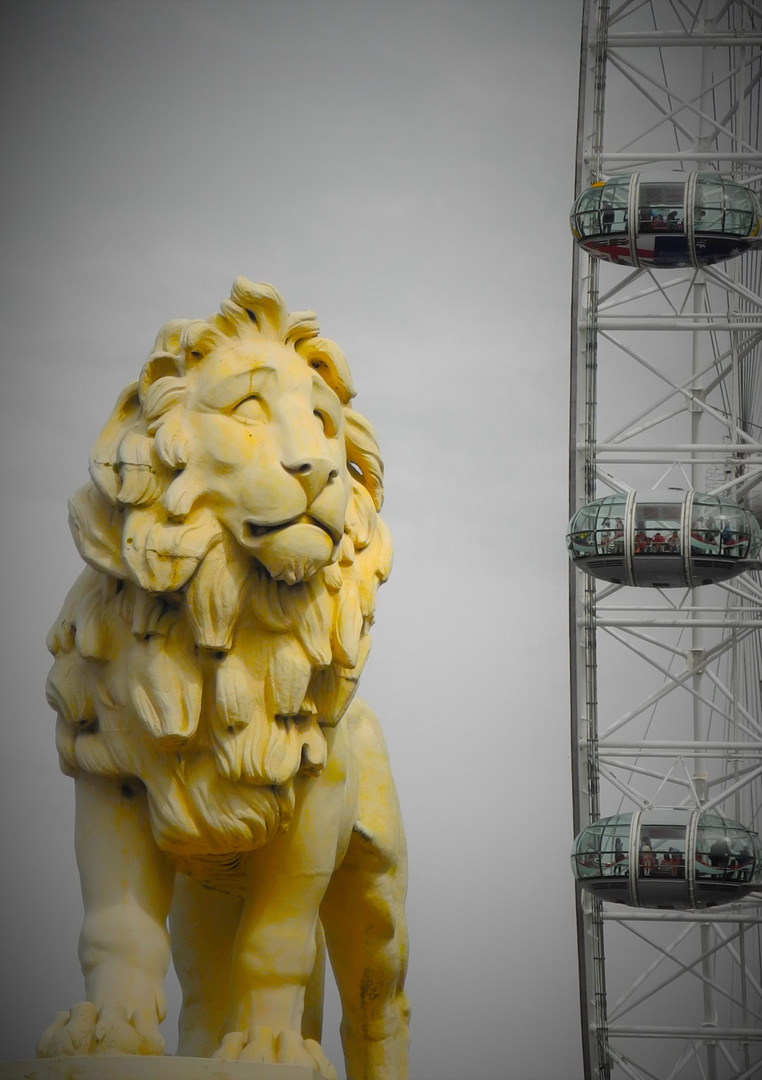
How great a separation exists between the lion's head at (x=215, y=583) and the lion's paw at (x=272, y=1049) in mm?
688

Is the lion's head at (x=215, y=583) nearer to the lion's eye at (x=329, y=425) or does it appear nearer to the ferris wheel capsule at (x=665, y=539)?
the lion's eye at (x=329, y=425)

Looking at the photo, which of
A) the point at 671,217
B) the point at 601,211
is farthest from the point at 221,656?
the point at 671,217

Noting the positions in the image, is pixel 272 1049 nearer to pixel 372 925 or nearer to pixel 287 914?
pixel 287 914

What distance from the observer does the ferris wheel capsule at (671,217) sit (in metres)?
17.9

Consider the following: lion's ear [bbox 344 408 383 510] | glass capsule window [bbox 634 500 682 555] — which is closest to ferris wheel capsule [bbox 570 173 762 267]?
glass capsule window [bbox 634 500 682 555]

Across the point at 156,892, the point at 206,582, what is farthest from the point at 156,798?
the point at 206,582

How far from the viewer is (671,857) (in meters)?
17.8

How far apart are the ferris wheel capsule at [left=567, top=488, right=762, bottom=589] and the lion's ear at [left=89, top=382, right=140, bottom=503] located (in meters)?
11.4

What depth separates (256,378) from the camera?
6.31 metres

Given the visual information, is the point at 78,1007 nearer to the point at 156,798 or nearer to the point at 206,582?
the point at 156,798

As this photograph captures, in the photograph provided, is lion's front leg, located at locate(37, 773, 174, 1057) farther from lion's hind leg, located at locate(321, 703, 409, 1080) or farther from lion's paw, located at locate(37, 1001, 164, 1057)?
lion's hind leg, located at locate(321, 703, 409, 1080)

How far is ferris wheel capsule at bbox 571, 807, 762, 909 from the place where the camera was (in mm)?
17656

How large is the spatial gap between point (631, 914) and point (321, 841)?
575 inches

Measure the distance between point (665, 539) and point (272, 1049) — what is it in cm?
1183
